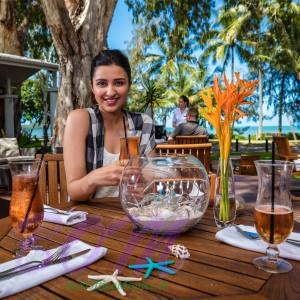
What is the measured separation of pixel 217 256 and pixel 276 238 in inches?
7.1

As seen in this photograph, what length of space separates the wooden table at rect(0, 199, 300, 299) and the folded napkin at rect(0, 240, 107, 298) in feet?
0.04

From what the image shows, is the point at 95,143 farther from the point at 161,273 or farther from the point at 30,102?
the point at 30,102

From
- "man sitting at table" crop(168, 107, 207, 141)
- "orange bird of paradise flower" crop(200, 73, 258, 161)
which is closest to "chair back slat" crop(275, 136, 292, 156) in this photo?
"man sitting at table" crop(168, 107, 207, 141)

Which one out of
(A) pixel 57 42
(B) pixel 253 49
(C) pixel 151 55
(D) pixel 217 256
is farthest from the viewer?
(C) pixel 151 55

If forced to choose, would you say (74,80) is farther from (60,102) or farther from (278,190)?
(278,190)

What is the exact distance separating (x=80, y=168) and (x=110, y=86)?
50cm

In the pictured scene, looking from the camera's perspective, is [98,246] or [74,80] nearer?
[98,246]

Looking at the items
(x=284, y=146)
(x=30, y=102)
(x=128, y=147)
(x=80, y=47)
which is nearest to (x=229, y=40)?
(x=30, y=102)

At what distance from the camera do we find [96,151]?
2086mm

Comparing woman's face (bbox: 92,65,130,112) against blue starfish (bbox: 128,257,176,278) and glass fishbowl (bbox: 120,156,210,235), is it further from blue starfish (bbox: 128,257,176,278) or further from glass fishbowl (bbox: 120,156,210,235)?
blue starfish (bbox: 128,257,176,278)

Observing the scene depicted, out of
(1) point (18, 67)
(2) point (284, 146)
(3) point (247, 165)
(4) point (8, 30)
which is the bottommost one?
(3) point (247, 165)

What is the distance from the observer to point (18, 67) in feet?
30.3

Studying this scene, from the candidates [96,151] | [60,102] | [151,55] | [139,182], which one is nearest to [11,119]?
[60,102]

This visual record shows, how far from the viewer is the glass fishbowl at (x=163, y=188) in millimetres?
1197
